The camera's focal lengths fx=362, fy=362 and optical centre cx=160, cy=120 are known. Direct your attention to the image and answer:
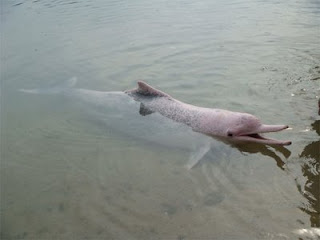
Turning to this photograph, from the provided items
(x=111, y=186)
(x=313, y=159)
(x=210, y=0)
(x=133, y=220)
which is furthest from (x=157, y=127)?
(x=210, y=0)

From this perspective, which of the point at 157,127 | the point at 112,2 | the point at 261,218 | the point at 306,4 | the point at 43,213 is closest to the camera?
the point at 261,218

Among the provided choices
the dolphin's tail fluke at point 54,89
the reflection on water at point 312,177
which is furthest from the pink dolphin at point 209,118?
the dolphin's tail fluke at point 54,89

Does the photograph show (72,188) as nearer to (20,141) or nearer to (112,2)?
(20,141)

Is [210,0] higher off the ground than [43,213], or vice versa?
[210,0]

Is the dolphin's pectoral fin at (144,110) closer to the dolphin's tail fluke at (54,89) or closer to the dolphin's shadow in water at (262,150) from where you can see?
the dolphin's shadow in water at (262,150)

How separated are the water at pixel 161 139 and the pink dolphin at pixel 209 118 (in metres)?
0.17

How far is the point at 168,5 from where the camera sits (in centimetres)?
1334

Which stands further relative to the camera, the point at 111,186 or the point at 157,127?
the point at 157,127

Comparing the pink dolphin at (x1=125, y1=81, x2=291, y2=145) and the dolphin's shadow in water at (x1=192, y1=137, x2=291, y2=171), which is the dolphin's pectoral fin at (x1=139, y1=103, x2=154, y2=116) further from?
the dolphin's shadow in water at (x1=192, y1=137, x2=291, y2=171)

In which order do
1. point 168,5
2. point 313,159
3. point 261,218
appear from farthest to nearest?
point 168,5, point 313,159, point 261,218

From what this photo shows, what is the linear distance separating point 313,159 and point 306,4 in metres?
8.55

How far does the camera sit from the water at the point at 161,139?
3918 millimetres

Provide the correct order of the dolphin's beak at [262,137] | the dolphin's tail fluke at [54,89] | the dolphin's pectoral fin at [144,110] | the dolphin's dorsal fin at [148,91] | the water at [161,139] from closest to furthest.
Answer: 1. the water at [161,139]
2. the dolphin's beak at [262,137]
3. the dolphin's pectoral fin at [144,110]
4. the dolphin's dorsal fin at [148,91]
5. the dolphin's tail fluke at [54,89]

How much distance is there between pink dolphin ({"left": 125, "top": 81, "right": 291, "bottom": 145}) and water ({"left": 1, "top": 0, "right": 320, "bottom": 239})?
0.17 metres
